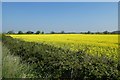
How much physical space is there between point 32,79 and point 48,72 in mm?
1400

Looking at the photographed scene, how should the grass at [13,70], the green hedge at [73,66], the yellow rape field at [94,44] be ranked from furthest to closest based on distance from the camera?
1. the yellow rape field at [94,44]
2. the grass at [13,70]
3. the green hedge at [73,66]

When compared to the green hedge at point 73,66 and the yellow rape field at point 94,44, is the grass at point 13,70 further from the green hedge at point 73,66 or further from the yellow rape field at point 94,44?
the yellow rape field at point 94,44

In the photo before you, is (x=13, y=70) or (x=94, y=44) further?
(x=94, y=44)

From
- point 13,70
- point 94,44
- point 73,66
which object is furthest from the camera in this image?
point 94,44

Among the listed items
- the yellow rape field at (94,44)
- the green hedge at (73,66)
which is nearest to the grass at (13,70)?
the green hedge at (73,66)

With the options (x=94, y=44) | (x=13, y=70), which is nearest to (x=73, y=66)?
(x=13, y=70)

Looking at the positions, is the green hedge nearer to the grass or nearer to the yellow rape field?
the grass

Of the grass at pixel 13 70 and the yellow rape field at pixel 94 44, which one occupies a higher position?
the yellow rape field at pixel 94 44

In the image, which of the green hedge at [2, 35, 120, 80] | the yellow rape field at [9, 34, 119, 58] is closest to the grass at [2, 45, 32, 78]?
the green hedge at [2, 35, 120, 80]

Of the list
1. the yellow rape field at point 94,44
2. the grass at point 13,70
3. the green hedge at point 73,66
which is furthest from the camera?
the yellow rape field at point 94,44

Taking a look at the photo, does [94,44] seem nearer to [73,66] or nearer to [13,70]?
[73,66]

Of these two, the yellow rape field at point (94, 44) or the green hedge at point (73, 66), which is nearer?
the green hedge at point (73, 66)

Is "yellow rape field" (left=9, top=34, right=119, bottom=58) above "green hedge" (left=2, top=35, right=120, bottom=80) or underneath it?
above

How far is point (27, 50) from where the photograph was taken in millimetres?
16453
